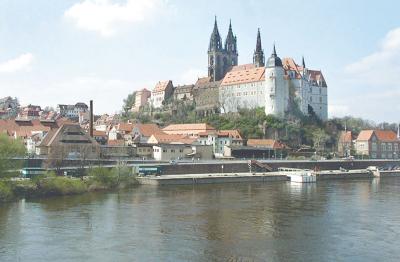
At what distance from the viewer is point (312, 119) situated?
96375 millimetres

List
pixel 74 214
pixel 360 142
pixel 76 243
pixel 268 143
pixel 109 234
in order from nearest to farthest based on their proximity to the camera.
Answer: pixel 76 243 → pixel 109 234 → pixel 74 214 → pixel 268 143 → pixel 360 142

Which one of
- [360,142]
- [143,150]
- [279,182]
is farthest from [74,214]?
[360,142]

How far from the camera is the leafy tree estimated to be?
3794 centimetres

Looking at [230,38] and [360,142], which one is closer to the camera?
[360,142]

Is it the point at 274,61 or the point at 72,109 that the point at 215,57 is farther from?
the point at 72,109

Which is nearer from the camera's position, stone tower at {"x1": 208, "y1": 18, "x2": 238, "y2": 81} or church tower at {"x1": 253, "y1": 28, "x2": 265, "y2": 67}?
church tower at {"x1": 253, "y1": 28, "x2": 265, "y2": 67}

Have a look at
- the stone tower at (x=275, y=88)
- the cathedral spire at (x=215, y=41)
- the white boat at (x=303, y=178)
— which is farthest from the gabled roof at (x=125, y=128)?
the cathedral spire at (x=215, y=41)

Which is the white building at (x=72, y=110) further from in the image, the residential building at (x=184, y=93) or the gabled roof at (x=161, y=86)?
the residential building at (x=184, y=93)

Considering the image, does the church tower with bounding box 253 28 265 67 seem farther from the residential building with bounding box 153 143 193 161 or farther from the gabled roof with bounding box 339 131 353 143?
the residential building with bounding box 153 143 193 161

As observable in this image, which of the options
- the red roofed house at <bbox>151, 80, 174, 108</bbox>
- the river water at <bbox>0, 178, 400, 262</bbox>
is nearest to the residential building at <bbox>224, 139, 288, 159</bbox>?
the river water at <bbox>0, 178, 400, 262</bbox>

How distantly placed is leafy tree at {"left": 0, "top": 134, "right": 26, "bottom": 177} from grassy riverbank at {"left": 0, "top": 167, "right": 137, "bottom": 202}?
90cm

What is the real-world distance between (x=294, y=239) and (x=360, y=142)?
70555 mm

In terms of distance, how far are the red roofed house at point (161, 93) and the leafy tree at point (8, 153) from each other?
7700 cm

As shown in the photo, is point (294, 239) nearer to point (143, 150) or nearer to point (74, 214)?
point (74, 214)
